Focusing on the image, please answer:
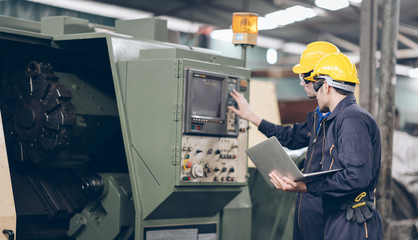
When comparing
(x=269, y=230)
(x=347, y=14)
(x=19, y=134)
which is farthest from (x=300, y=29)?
(x=19, y=134)

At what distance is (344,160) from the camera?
310 cm

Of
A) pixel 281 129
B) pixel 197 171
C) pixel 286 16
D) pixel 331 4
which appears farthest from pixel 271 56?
pixel 197 171

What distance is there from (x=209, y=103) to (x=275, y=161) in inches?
34.0

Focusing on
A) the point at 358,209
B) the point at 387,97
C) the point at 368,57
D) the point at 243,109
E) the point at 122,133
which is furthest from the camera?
the point at 368,57

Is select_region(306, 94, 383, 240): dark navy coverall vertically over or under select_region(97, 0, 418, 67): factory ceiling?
under

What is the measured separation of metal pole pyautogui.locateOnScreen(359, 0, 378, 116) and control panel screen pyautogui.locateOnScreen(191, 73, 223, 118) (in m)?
2.99

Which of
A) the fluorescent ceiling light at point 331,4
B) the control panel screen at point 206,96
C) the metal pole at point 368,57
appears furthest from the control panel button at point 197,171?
the fluorescent ceiling light at point 331,4

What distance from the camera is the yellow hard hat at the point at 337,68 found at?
3314 millimetres

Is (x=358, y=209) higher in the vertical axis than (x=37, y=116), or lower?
lower

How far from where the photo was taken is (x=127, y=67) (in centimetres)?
401

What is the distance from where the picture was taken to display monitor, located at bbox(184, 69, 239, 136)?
3.84 m

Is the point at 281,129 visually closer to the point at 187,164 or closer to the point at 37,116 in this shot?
the point at 187,164

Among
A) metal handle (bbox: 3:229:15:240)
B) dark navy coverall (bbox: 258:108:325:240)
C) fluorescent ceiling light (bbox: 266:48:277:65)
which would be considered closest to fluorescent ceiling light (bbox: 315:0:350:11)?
fluorescent ceiling light (bbox: 266:48:277:65)

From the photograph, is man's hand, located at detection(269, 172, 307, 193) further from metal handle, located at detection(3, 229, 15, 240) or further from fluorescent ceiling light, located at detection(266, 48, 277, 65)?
fluorescent ceiling light, located at detection(266, 48, 277, 65)
